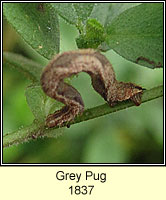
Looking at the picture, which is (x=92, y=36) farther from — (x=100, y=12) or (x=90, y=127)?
(x=90, y=127)

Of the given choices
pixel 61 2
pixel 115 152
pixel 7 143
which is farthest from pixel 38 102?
pixel 115 152

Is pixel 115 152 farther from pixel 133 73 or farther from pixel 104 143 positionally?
pixel 133 73

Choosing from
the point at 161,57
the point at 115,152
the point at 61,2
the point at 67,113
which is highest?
the point at 61,2

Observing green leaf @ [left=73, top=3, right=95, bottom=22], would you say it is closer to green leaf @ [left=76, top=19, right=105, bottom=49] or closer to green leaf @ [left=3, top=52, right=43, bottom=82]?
green leaf @ [left=76, top=19, right=105, bottom=49]

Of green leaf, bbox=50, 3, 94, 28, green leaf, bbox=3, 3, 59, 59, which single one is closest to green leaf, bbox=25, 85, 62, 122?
green leaf, bbox=3, 3, 59, 59

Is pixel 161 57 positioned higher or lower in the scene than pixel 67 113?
higher
